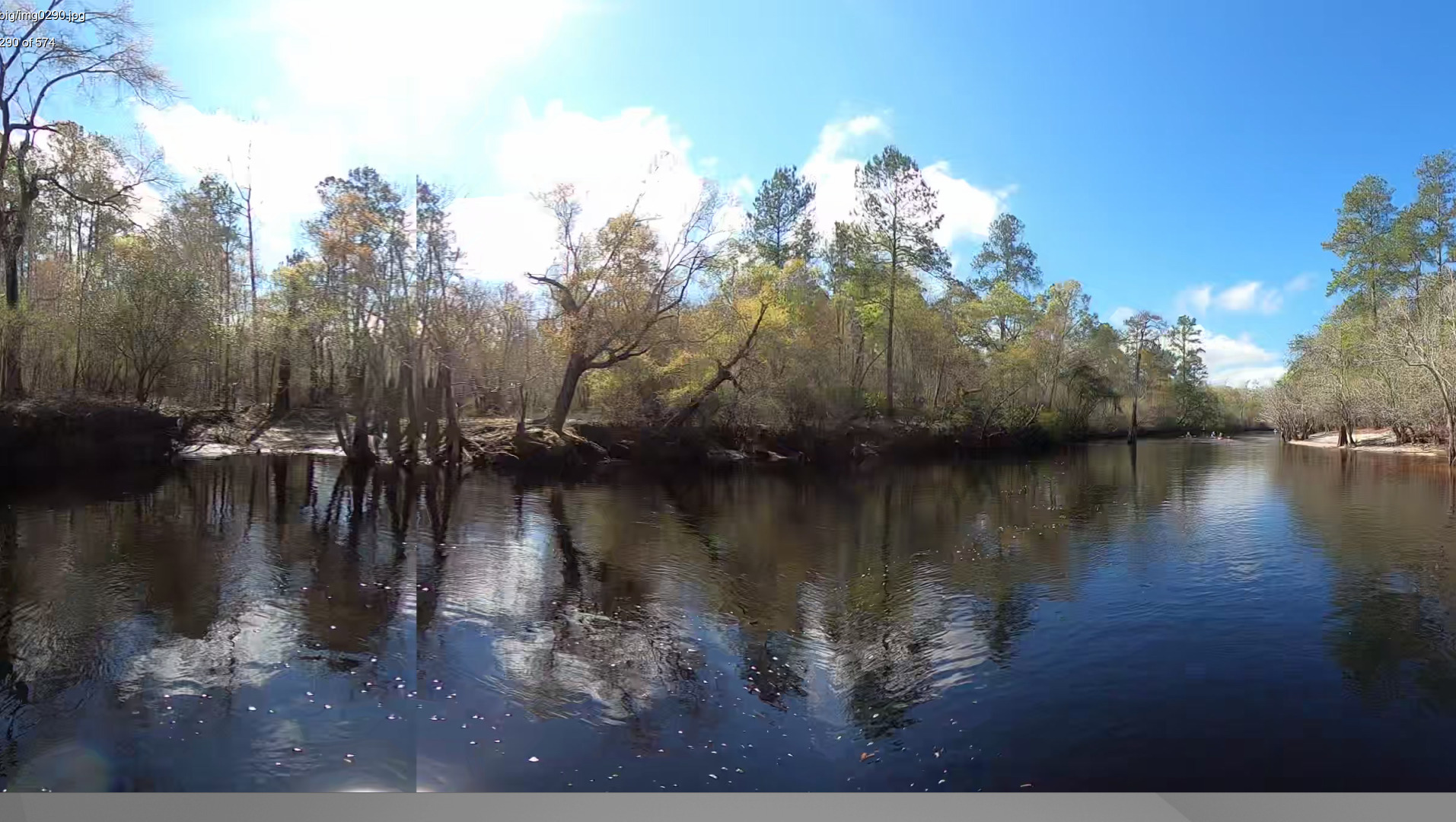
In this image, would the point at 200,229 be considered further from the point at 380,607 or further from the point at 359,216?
the point at 380,607

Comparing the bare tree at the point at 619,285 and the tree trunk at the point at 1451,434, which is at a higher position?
the bare tree at the point at 619,285

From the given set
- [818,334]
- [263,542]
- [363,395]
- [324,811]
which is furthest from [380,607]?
[818,334]

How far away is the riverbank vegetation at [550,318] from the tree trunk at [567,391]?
6 cm

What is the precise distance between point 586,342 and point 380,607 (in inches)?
350

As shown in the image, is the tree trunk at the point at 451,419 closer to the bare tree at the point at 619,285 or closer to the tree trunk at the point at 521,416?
the tree trunk at the point at 521,416

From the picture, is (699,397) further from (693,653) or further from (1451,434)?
(1451,434)

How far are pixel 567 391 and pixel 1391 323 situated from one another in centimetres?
1331

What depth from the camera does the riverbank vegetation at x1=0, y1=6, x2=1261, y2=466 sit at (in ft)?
15.4

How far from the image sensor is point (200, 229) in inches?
194

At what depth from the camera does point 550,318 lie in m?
10.9

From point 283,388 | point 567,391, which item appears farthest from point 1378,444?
point 283,388

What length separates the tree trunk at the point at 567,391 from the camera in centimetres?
1351

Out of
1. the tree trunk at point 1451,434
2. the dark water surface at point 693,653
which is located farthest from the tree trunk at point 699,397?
the tree trunk at point 1451,434

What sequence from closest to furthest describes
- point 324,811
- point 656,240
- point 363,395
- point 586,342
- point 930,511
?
point 324,811 → point 363,395 → point 930,511 → point 656,240 → point 586,342
